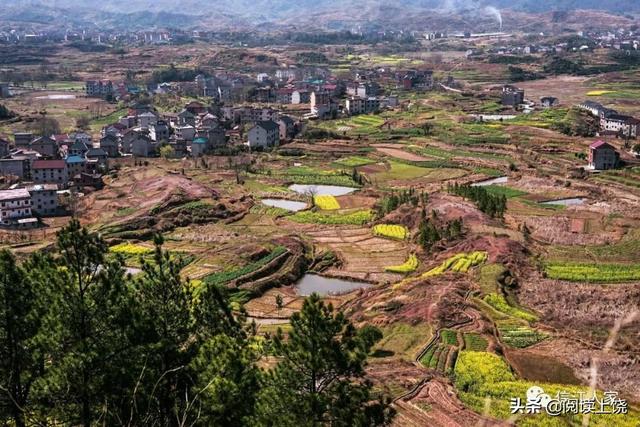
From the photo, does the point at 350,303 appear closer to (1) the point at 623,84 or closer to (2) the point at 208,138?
(2) the point at 208,138

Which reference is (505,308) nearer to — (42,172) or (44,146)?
(42,172)

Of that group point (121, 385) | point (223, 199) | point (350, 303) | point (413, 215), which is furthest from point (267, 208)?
point (121, 385)

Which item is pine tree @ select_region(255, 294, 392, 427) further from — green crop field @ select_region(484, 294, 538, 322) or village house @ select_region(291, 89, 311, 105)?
village house @ select_region(291, 89, 311, 105)

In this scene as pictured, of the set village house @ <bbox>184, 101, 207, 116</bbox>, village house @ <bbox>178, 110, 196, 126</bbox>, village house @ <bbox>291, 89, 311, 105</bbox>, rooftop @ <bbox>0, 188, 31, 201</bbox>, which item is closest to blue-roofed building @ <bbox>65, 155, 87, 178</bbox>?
rooftop @ <bbox>0, 188, 31, 201</bbox>

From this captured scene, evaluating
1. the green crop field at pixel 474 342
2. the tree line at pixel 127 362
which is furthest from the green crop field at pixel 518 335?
the tree line at pixel 127 362

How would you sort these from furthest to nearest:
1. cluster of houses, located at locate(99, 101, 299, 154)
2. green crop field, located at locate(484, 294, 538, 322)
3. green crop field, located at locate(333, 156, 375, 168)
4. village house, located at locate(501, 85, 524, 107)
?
village house, located at locate(501, 85, 524, 107) → cluster of houses, located at locate(99, 101, 299, 154) → green crop field, located at locate(333, 156, 375, 168) → green crop field, located at locate(484, 294, 538, 322)

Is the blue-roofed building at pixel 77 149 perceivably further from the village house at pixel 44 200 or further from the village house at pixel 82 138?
the village house at pixel 44 200

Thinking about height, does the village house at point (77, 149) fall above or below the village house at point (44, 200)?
above
